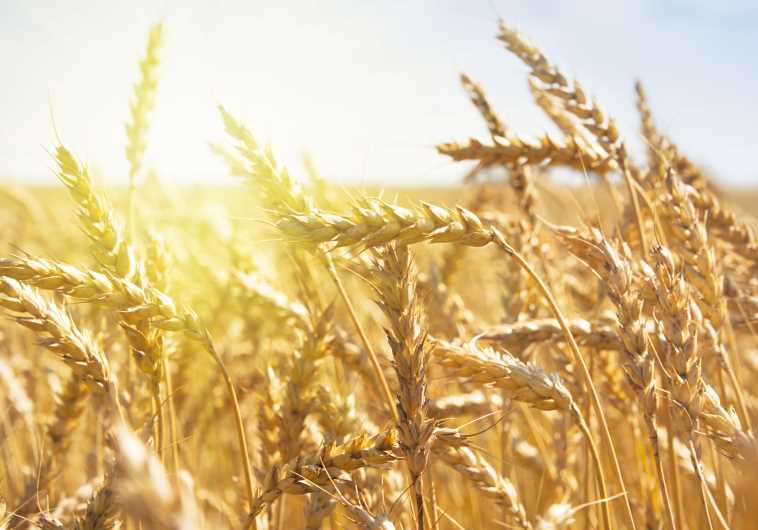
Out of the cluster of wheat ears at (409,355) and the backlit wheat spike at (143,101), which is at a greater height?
the backlit wheat spike at (143,101)

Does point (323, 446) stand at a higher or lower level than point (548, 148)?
lower

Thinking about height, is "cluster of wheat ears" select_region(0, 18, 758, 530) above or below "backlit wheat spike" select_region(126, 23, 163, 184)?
below

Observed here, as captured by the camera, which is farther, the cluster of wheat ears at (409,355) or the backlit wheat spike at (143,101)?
the backlit wheat spike at (143,101)

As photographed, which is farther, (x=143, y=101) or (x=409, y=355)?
(x=143, y=101)

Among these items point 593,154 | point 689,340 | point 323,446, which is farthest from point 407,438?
point 593,154

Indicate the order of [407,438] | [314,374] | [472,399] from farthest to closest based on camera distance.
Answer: [472,399], [314,374], [407,438]

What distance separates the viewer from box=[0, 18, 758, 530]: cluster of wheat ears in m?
1.06

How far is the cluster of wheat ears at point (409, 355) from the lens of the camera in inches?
41.8

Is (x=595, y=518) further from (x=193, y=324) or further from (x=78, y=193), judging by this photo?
(x=78, y=193)

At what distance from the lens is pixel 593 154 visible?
6.15 ft

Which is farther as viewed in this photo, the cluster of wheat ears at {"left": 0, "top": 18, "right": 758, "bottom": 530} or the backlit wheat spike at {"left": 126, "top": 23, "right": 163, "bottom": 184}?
the backlit wheat spike at {"left": 126, "top": 23, "right": 163, "bottom": 184}

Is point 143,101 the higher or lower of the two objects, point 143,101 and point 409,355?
the higher

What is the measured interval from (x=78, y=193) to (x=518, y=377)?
1077 millimetres

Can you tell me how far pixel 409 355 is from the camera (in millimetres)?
1027
